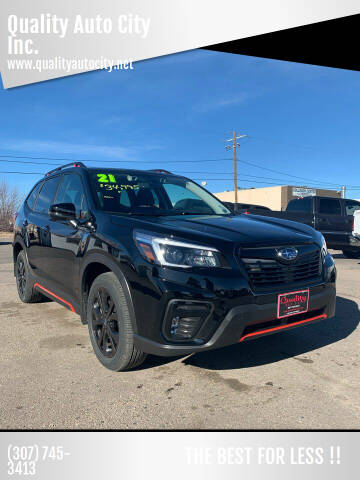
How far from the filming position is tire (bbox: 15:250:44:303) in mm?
4727

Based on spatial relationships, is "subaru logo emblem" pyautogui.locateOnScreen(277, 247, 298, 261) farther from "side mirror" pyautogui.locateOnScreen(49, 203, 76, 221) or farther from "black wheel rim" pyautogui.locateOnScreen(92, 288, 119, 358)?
"side mirror" pyautogui.locateOnScreen(49, 203, 76, 221)

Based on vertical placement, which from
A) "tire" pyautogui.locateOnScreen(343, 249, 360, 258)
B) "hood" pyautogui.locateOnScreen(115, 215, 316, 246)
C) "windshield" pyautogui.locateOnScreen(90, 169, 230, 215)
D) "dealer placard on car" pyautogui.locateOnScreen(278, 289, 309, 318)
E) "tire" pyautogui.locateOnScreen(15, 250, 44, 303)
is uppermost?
"windshield" pyautogui.locateOnScreen(90, 169, 230, 215)

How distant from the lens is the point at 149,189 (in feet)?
12.4

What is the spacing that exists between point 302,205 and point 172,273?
974cm

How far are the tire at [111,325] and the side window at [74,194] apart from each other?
76cm

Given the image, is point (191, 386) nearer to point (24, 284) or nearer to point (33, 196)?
point (24, 284)

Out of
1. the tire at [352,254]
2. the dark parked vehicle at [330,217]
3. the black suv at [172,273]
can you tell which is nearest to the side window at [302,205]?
the dark parked vehicle at [330,217]

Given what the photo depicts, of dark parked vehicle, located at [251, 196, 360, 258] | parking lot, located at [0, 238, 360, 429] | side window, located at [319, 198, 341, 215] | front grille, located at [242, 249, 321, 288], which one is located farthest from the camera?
side window, located at [319, 198, 341, 215]

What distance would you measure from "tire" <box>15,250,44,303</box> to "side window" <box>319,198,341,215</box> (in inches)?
343

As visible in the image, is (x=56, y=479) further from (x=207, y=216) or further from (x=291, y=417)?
(x=207, y=216)

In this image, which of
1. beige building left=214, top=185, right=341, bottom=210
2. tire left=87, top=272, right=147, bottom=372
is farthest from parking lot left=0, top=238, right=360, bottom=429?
beige building left=214, top=185, right=341, bottom=210

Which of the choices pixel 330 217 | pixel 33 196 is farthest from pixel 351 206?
pixel 33 196

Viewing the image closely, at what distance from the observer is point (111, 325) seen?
2779mm

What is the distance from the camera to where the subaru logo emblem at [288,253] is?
8.49 ft
